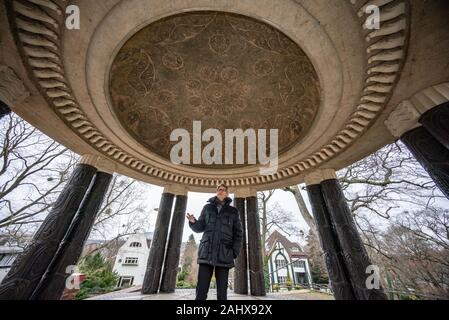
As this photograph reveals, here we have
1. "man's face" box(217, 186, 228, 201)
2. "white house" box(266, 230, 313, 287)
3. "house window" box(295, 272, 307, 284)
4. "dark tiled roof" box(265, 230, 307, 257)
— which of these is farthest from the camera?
"house window" box(295, 272, 307, 284)

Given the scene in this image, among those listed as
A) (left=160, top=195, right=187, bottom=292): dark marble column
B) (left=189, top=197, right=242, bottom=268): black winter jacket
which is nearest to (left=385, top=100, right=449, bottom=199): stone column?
(left=189, top=197, right=242, bottom=268): black winter jacket

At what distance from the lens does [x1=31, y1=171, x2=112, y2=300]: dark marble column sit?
518 centimetres

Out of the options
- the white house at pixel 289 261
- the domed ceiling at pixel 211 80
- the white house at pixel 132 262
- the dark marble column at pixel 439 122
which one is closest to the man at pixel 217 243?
the domed ceiling at pixel 211 80

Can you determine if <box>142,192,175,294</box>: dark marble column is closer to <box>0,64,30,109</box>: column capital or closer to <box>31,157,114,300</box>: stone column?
<box>31,157,114,300</box>: stone column

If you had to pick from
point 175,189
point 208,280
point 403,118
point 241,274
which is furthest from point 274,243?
point 208,280

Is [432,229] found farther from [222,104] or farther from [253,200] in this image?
[222,104]

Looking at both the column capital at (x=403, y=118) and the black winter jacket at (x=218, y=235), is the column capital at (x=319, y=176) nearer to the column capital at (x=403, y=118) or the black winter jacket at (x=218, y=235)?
the column capital at (x=403, y=118)

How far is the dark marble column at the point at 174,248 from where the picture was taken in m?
7.56

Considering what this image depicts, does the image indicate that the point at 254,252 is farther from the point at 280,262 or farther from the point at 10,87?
the point at 280,262

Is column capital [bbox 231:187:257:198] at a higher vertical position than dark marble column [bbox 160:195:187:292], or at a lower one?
higher

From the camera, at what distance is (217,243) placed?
363cm

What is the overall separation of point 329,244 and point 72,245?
8162 millimetres
